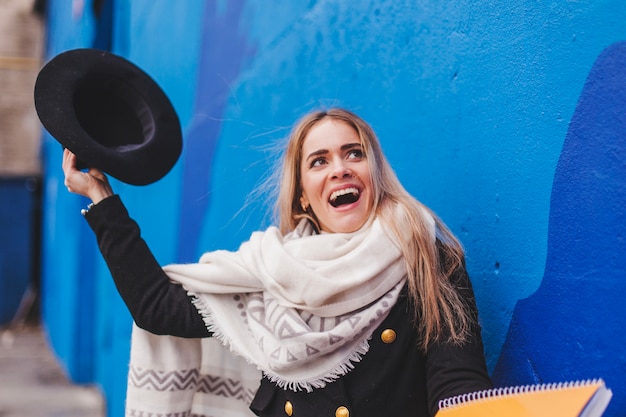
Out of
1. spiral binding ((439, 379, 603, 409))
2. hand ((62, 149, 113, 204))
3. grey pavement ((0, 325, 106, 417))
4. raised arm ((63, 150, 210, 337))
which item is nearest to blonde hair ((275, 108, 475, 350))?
spiral binding ((439, 379, 603, 409))

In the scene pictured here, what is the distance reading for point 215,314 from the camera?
2.02 meters

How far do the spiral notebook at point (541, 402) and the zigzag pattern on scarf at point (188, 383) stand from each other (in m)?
1.01

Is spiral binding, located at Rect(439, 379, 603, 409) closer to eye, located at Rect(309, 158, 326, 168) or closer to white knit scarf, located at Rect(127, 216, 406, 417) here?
white knit scarf, located at Rect(127, 216, 406, 417)

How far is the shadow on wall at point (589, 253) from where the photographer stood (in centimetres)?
149

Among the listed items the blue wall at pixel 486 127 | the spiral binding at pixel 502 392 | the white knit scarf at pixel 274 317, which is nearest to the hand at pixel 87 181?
the white knit scarf at pixel 274 317

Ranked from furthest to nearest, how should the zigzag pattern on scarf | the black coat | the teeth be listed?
the zigzag pattern on scarf → the teeth → the black coat

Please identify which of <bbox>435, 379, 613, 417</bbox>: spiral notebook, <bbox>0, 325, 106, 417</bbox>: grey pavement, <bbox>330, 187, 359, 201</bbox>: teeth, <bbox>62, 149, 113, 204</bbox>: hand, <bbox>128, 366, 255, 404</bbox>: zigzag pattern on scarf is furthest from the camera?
<bbox>0, 325, 106, 417</bbox>: grey pavement

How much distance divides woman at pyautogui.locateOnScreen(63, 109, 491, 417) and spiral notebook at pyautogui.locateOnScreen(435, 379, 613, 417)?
154 millimetres

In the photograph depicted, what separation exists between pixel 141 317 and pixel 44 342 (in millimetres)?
10455

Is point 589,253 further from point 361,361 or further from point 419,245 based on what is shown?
point 361,361

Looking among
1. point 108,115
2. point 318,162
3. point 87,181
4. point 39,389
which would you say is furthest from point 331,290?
point 39,389

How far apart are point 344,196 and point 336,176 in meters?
0.06

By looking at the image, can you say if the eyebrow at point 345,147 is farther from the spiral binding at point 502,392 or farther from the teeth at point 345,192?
the spiral binding at point 502,392

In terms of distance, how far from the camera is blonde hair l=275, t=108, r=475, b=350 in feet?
5.51
